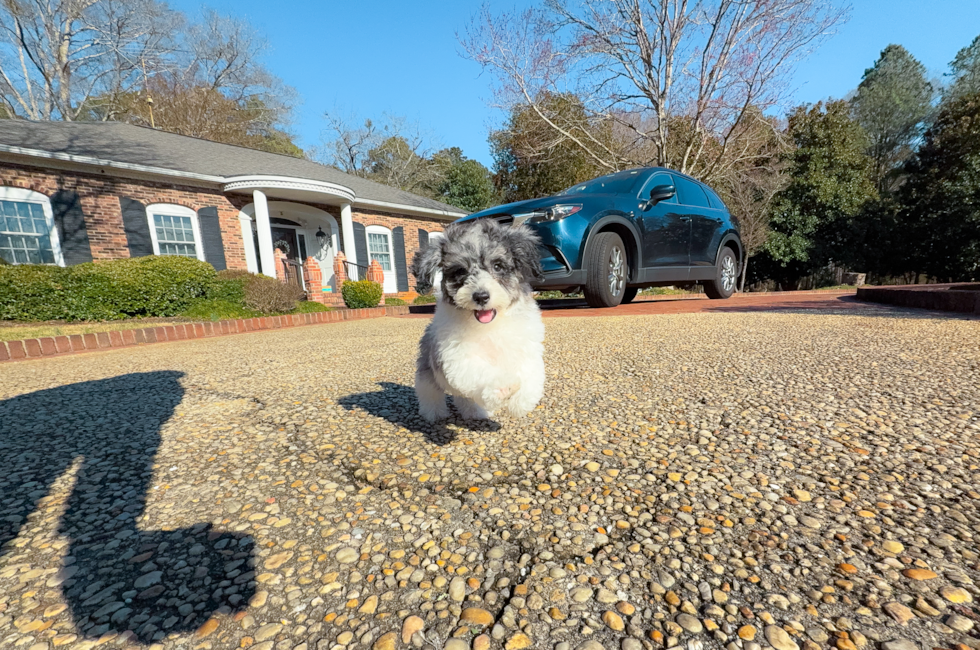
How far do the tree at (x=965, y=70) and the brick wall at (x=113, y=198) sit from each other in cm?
4154

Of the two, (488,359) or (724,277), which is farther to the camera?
(724,277)

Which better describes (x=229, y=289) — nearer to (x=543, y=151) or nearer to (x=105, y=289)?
(x=105, y=289)

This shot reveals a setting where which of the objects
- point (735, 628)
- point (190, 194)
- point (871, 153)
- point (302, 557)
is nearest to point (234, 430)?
point (302, 557)

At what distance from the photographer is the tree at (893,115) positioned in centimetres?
2919

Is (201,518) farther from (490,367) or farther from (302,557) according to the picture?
(490,367)

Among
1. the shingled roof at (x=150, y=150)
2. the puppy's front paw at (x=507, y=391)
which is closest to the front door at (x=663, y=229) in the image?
the puppy's front paw at (x=507, y=391)

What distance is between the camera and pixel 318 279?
13.4 metres

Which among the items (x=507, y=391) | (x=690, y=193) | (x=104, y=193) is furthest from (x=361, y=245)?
(x=507, y=391)

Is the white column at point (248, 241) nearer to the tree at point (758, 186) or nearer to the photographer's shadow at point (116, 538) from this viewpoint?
the photographer's shadow at point (116, 538)

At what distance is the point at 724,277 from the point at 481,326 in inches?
356

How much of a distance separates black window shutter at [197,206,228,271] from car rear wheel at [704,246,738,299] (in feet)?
47.8

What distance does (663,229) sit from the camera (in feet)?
24.7

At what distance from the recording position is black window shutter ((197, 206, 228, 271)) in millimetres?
13539

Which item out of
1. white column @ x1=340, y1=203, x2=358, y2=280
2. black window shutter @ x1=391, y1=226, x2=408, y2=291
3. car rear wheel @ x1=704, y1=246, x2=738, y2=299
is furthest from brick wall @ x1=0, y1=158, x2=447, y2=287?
car rear wheel @ x1=704, y1=246, x2=738, y2=299
